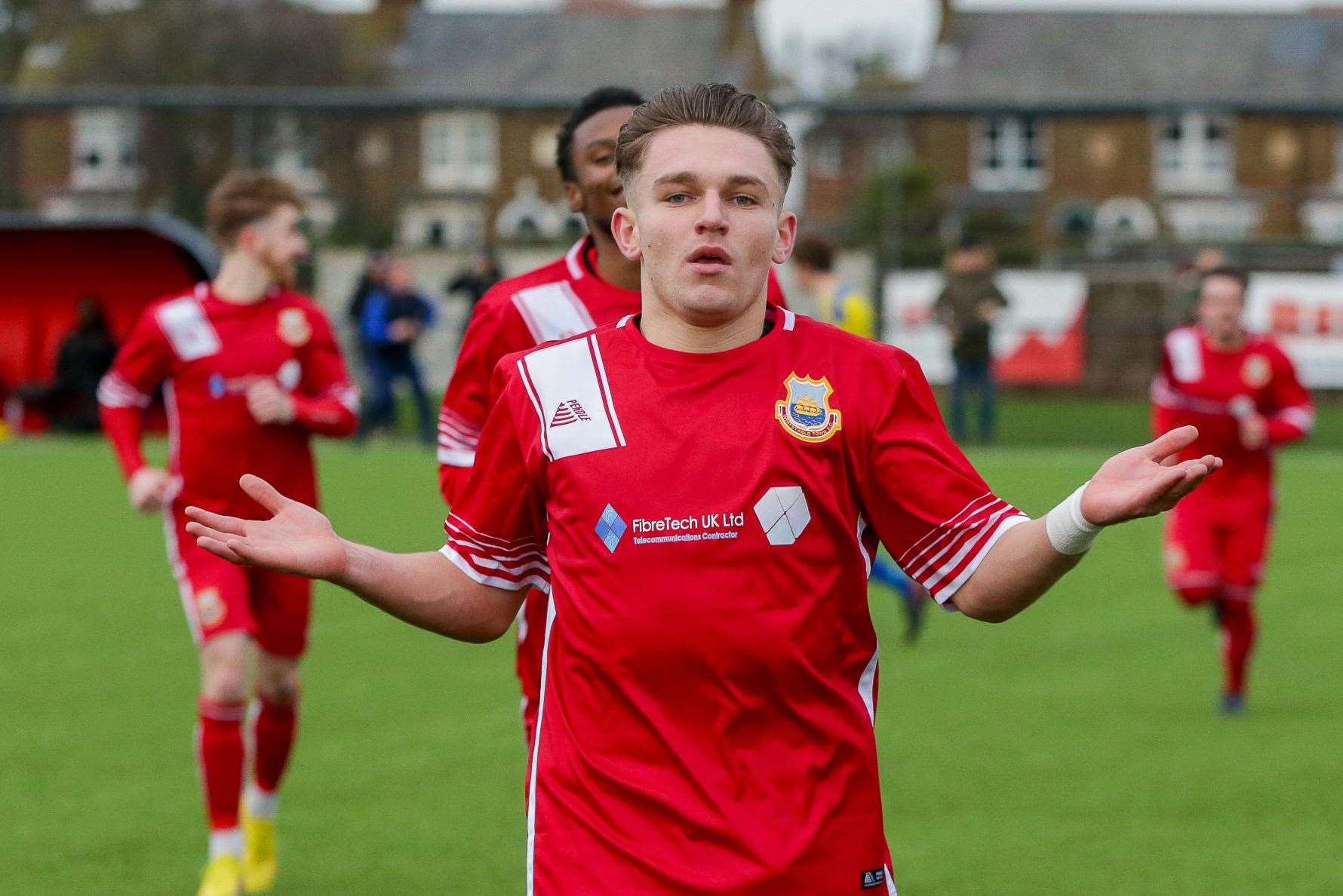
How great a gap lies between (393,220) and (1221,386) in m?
18.3

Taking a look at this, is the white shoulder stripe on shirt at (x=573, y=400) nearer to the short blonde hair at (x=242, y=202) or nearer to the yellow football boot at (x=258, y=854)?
the yellow football boot at (x=258, y=854)

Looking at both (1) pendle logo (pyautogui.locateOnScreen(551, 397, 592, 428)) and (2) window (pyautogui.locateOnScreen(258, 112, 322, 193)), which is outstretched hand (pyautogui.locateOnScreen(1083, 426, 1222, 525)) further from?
(2) window (pyautogui.locateOnScreen(258, 112, 322, 193))

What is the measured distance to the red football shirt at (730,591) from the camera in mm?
3279

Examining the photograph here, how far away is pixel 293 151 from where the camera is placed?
2677cm

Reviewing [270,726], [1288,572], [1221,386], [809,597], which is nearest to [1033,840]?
[270,726]

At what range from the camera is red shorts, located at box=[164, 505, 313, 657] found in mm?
6535

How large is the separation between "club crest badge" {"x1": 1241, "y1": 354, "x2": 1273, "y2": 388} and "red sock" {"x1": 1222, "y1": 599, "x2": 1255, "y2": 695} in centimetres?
101

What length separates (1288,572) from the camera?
13.9 m

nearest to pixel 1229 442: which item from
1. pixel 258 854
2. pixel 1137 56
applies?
pixel 258 854

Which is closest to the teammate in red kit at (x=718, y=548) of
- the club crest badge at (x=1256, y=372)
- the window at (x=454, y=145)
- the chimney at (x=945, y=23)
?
the club crest badge at (x=1256, y=372)

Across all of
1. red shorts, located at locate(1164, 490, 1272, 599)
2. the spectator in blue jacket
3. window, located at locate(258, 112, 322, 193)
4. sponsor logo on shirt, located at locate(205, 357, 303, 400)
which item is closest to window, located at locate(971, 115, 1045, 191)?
window, located at locate(258, 112, 322, 193)

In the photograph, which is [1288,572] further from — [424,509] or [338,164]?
[338,164]

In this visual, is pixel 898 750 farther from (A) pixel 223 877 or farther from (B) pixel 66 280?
(B) pixel 66 280

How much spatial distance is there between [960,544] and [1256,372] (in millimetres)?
6534
